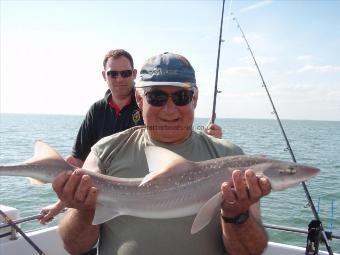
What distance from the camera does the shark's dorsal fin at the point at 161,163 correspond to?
280cm

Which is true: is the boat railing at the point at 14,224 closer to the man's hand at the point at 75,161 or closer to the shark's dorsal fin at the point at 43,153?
the man's hand at the point at 75,161

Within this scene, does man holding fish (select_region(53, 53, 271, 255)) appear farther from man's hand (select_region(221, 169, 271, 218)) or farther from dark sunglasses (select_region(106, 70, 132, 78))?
dark sunglasses (select_region(106, 70, 132, 78))

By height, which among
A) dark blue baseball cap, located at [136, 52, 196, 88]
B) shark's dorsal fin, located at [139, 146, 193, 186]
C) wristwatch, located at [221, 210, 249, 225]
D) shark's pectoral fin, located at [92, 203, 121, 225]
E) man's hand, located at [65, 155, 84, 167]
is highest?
dark blue baseball cap, located at [136, 52, 196, 88]

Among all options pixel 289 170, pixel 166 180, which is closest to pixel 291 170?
pixel 289 170

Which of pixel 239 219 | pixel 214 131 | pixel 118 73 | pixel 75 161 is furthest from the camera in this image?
pixel 118 73

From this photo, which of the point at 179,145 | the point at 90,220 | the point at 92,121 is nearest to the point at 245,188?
the point at 179,145

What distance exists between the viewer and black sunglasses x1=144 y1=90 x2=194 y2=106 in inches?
120

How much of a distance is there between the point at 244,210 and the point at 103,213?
103 centimetres

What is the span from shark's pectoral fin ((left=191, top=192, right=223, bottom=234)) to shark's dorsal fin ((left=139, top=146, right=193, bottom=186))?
34cm

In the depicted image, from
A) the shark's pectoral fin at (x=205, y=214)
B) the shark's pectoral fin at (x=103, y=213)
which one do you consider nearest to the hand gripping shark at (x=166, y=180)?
the shark's pectoral fin at (x=103, y=213)

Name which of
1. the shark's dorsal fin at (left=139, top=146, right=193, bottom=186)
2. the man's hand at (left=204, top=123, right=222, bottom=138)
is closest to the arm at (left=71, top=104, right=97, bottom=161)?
the man's hand at (left=204, top=123, right=222, bottom=138)

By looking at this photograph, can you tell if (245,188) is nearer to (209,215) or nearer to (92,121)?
(209,215)

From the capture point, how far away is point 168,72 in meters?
3.00

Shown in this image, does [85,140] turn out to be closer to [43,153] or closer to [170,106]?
[43,153]
